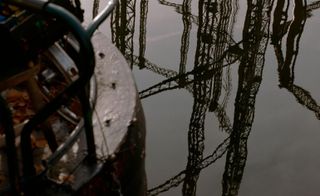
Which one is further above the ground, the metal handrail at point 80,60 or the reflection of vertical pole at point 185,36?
the reflection of vertical pole at point 185,36

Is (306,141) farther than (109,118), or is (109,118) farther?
(306,141)

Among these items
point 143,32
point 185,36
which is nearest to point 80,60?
point 185,36

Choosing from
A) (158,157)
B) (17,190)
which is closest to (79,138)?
(17,190)

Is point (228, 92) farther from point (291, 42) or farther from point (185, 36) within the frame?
point (291, 42)

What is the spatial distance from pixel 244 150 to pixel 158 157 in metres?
3.18

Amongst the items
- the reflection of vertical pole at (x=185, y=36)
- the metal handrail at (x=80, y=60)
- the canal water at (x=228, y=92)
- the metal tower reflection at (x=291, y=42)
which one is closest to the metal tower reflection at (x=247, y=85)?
the canal water at (x=228, y=92)

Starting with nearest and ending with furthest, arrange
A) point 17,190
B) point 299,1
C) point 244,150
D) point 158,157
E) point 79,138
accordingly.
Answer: point 17,190 → point 79,138 → point 158,157 → point 244,150 → point 299,1

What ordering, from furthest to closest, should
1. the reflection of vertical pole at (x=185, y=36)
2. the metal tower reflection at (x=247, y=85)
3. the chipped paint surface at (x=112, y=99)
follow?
the reflection of vertical pole at (x=185, y=36) → the metal tower reflection at (x=247, y=85) → the chipped paint surface at (x=112, y=99)

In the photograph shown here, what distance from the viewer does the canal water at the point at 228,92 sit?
1024 centimetres

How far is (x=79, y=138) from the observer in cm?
383

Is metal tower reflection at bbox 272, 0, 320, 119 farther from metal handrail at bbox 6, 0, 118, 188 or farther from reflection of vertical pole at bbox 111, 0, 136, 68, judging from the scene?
metal handrail at bbox 6, 0, 118, 188

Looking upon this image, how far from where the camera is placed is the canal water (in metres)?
10.2

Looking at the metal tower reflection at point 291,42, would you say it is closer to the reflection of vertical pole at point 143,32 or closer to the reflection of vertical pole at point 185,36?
the reflection of vertical pole at point 185,36

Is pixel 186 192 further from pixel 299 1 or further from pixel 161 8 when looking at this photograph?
pixel 299 1
